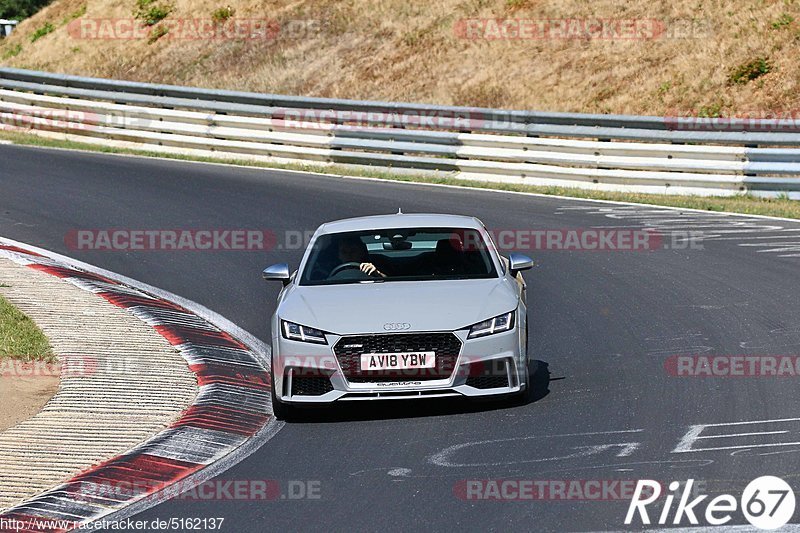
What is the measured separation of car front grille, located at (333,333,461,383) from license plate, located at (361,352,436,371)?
23mm

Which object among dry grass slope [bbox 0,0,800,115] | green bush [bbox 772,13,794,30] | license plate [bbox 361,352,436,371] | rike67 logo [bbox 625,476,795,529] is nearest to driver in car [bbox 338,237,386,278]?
license plate [bbox 361,352,436,371]

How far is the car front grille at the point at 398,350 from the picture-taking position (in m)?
8.98

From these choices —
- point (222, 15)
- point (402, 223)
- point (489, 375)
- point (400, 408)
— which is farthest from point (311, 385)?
point (222, 15)

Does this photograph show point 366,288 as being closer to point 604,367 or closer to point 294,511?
point 604,367

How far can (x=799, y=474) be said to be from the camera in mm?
7254

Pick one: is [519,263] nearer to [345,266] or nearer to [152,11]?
[345,266]

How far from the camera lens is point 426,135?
23469 millimetres

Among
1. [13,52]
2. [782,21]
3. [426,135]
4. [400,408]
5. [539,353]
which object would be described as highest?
[13,52]

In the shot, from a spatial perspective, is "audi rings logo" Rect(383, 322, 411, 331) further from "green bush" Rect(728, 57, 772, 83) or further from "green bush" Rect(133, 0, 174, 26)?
"green bush" Rect(133, 0, 174, 26)

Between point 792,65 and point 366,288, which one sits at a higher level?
point 792,65

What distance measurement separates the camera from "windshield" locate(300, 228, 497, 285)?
33.2 feet

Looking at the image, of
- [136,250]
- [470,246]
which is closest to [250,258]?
[136,250]

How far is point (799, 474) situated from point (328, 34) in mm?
27007

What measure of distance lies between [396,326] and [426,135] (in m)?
14.7
